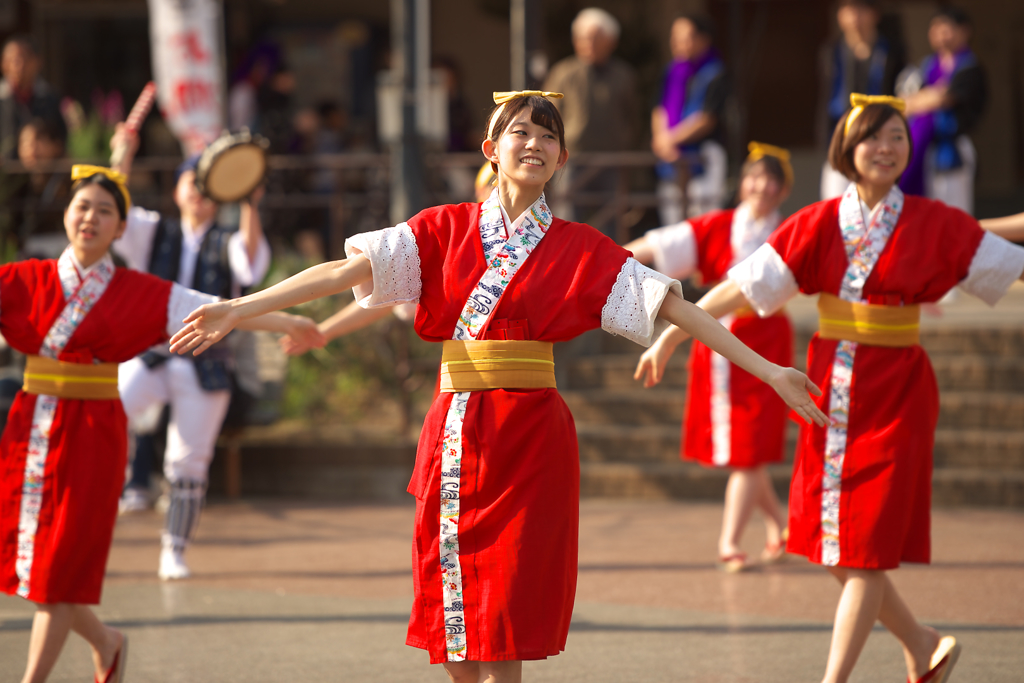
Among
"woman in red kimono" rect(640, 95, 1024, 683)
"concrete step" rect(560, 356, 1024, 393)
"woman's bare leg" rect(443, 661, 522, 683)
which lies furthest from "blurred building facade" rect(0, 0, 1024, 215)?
"woman's bare leg" rect(443, 661, 522, 683)

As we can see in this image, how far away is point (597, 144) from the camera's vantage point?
30.5 feet

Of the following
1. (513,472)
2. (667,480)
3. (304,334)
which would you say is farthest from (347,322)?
(667,480)

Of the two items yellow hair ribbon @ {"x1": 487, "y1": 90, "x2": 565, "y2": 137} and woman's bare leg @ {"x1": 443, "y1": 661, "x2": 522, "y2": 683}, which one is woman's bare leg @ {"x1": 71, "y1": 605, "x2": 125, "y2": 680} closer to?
woman's bare leg @ {"x1": 443, "y1": 661, "x2": 522, "y2": 683}

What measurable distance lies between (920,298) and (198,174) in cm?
342

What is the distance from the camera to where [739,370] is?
6.05 m

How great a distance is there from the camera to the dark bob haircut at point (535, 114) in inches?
124

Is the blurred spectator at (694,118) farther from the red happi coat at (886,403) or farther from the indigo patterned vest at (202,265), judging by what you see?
the red happi coat at (886,403)

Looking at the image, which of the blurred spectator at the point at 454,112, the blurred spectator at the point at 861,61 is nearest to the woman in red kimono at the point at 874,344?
the blurred spectator at the point at 861,61

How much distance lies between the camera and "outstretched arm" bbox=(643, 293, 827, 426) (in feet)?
10.1

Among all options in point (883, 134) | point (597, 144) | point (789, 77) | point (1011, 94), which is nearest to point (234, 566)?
point (883, 134)

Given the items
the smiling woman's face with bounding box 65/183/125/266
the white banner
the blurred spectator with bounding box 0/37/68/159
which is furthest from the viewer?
the blurred spectator with bounding box 0/37/68/159

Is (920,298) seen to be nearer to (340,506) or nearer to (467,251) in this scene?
(467,251)

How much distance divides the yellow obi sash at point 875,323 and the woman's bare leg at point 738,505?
84.8 inches

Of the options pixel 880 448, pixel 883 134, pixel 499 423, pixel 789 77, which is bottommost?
pixel 880 448
